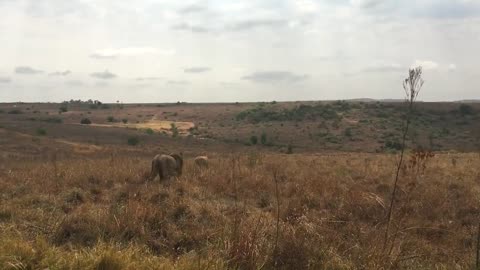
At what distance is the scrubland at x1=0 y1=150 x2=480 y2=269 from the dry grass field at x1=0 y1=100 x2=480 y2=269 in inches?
0.9

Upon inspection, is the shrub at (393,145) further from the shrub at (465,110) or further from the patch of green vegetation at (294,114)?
the shrub at (465,110)

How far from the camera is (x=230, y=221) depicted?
25.2 ft

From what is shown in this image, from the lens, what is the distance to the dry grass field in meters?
5.47

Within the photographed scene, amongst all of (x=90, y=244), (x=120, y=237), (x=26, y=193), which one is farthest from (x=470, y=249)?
(x=26, y=193)

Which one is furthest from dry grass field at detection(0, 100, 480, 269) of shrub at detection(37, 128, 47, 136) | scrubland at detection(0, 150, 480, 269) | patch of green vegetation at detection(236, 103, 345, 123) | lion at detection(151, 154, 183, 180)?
patch of green vegetation at detection(236, 103, 345, 123)

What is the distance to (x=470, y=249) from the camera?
7141 millimetres

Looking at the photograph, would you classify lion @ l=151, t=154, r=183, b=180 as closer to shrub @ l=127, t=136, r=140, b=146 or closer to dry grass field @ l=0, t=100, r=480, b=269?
dry grass field @ l=0, t=100, r=480, b=269

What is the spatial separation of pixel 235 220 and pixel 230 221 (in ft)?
4.73

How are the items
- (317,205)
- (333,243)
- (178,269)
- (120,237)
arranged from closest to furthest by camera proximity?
(178,269), (333,243), (120,237), (317,205)

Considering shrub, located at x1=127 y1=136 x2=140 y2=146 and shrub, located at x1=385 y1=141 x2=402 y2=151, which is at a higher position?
shrub, located at x1=127 y1=136 x2=140 y2=146

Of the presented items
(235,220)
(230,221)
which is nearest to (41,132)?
(230,221)

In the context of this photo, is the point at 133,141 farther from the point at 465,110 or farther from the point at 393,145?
the point at 465,110

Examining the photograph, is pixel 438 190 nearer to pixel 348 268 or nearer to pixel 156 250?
pixel 348 268

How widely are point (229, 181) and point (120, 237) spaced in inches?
194
